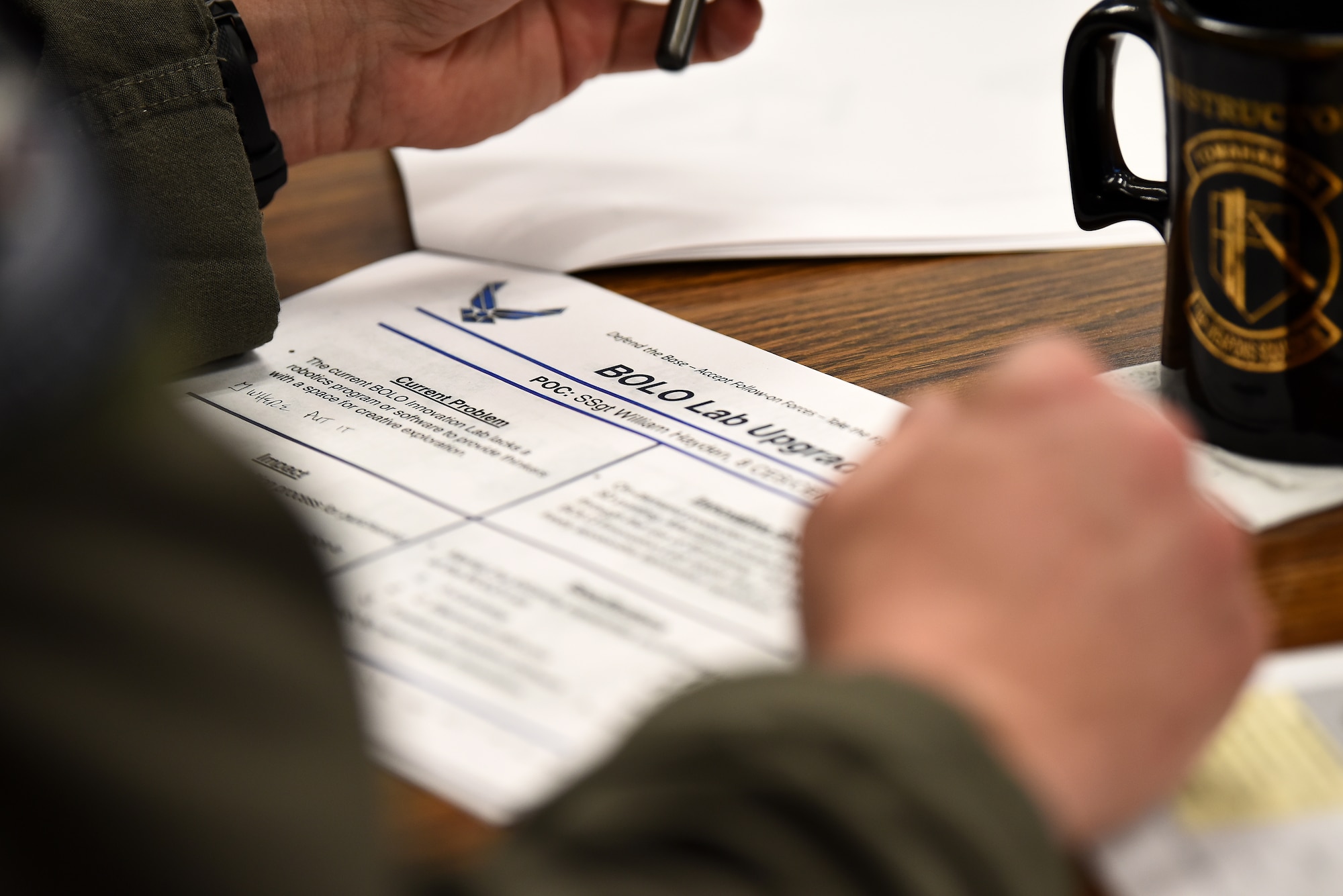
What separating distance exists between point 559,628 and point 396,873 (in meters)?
0.13

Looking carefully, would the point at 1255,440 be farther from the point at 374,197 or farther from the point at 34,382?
the point at 374,197

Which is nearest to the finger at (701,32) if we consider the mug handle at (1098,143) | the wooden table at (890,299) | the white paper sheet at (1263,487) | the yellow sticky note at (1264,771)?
the wooden table at (890,299)

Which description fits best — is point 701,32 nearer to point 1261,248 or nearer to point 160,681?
point 1261,248

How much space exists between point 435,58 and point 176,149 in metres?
0.21

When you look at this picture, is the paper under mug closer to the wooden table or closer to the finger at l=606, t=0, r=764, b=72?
the wooden table

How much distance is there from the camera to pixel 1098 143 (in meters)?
0.49

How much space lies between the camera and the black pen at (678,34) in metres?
0.69

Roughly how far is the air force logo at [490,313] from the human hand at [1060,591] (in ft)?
1.00

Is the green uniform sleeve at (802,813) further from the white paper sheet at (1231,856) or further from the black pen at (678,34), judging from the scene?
the black pen at (678,34)

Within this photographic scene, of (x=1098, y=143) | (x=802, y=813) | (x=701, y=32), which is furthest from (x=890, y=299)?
(x=802, y=813)

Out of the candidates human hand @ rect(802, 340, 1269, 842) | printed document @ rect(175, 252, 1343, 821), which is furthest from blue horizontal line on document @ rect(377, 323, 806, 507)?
human hand @ rect(802, 340, 1269, 842)

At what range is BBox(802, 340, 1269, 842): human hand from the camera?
0.28 metres

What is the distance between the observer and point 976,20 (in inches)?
34.9

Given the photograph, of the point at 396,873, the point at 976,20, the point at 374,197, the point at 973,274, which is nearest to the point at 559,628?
the point at 396,873
